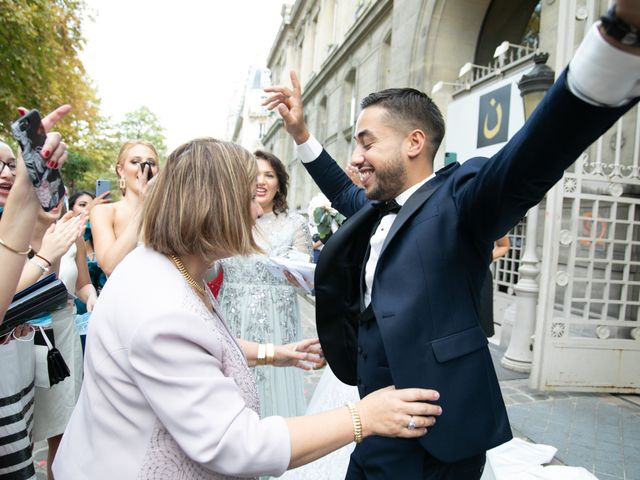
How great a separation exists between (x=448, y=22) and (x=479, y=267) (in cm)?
978

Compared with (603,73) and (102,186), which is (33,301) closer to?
(102,186)

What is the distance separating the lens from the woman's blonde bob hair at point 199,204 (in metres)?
1.31

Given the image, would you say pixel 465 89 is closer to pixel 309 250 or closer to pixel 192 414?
pixel 309 250

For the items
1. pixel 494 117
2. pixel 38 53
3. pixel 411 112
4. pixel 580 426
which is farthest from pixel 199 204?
pixel 38 53

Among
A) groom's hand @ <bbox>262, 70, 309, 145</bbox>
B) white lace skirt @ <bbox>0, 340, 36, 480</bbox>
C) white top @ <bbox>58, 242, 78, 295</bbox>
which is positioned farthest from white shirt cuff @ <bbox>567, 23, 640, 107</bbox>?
white top @ <bbox>58, 242, 78, 295</bbox>

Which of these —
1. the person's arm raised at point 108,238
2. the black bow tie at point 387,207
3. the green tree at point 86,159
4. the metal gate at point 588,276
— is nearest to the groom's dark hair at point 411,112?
the black bow tie at point 387,207

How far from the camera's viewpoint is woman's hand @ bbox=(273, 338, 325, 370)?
6.55 ft

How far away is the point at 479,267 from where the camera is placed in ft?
4.75

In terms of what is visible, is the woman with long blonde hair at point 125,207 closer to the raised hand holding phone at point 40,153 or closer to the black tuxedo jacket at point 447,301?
the raised hand holding phone at point 40,153

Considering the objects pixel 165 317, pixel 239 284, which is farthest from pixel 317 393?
pixel 165 317

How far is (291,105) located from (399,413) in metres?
1.72

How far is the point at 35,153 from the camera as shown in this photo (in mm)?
1277

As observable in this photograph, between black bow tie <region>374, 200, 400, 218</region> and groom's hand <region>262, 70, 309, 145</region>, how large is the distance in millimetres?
809

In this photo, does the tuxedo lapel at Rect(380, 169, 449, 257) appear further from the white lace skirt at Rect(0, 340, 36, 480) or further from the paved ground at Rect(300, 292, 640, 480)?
the paved ground at Rect(300, 292, 640, 480)
